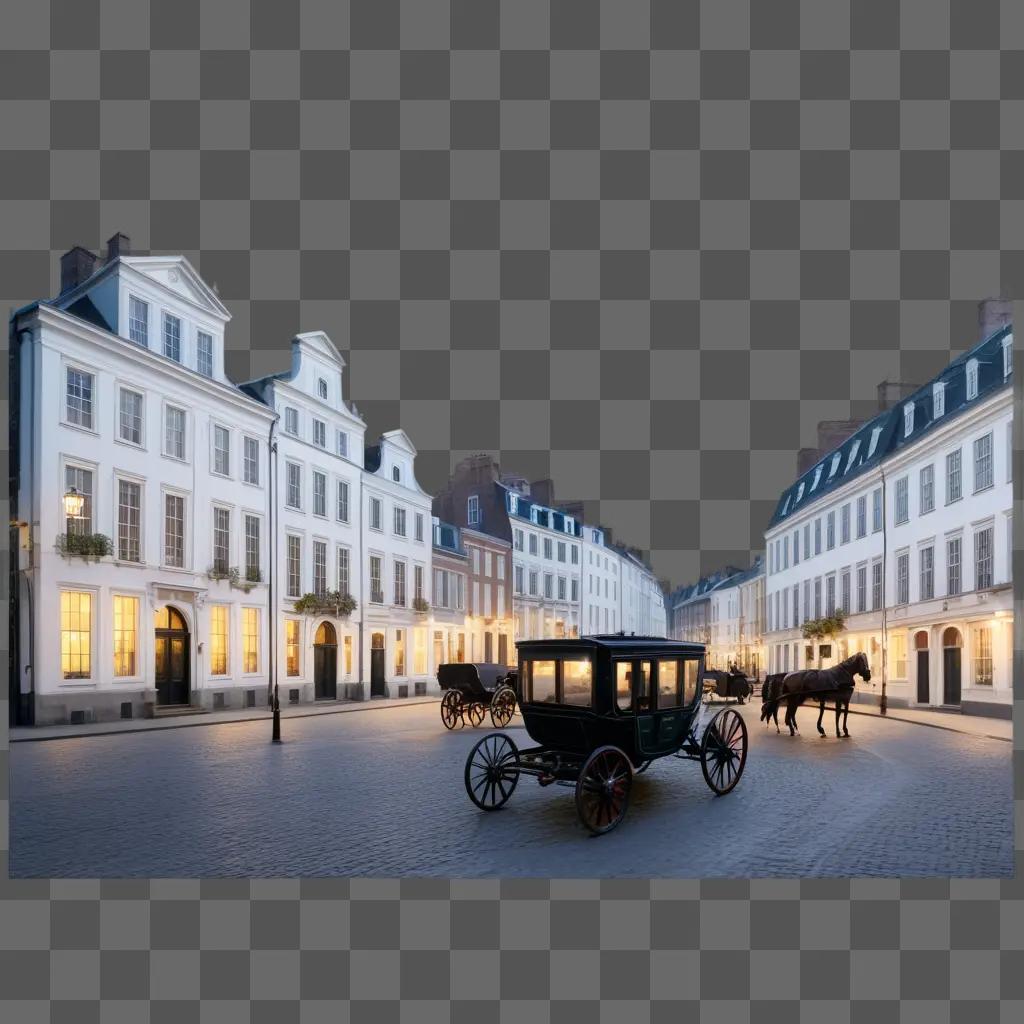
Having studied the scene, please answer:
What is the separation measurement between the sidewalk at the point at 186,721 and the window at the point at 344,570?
4773 mm

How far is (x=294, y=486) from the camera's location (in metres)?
35.1

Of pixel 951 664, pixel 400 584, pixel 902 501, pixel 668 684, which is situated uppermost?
pixel 902 501

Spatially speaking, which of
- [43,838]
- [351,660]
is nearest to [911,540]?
[351,660]

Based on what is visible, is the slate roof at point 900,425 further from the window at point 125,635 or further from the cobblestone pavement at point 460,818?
the window at point 125,635

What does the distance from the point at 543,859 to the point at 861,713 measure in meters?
24.9

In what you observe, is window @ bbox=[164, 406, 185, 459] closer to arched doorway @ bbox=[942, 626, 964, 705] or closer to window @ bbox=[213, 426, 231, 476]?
window @ bbox=[213, 426, 231, 476]

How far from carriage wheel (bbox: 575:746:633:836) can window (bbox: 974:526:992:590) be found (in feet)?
71.3

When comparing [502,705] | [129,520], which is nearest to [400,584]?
[129,520]

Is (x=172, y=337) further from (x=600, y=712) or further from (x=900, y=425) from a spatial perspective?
(x=900, y=425)

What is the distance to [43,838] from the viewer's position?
31.0ft

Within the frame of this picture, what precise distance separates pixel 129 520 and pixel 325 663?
40.3 feet

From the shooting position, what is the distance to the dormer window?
94.4ft

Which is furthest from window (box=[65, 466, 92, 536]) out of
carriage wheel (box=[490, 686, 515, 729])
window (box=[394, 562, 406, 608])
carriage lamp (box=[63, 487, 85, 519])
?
window (box=[394, 562, 406, 608])

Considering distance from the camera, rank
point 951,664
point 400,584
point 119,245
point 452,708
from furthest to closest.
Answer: point 400,584 < point 951,664 < point 119,245 < point 452,708
